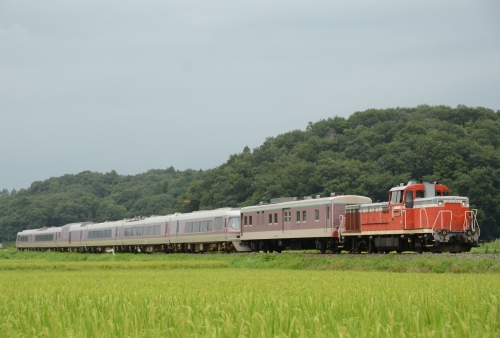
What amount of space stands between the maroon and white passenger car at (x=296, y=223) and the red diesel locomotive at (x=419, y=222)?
2.09m

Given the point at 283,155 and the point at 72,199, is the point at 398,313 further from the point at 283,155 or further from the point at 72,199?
the point at 72,199

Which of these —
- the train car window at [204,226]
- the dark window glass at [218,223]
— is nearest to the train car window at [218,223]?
the dark window glass at [218,223]

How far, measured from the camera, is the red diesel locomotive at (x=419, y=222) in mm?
31564

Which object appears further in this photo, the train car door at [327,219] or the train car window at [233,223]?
the train car window at [233,223]

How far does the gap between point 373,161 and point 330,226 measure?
52.2m

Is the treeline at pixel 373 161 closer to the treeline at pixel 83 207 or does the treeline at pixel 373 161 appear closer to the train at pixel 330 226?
the treeline at pixel 83 207

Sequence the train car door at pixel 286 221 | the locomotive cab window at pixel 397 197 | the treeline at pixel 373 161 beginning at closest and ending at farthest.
Result: 1. the locomotive cab window at pixel 397 197
2. the train car door at pixel 286 221
3. the treeline at pixel 373 161

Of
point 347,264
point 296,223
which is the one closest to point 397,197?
point 347,264

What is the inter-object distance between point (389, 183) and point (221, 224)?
110ft

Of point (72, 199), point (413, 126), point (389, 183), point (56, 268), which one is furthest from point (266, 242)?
point (72, 199)

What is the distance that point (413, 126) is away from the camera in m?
93.4

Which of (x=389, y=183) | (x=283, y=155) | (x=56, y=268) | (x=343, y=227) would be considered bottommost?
(x=56, y=268)

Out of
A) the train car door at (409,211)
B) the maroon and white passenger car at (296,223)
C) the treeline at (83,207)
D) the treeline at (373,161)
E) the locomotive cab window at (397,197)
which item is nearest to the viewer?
the train car door at (409,211)

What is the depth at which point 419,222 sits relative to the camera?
105 feet
